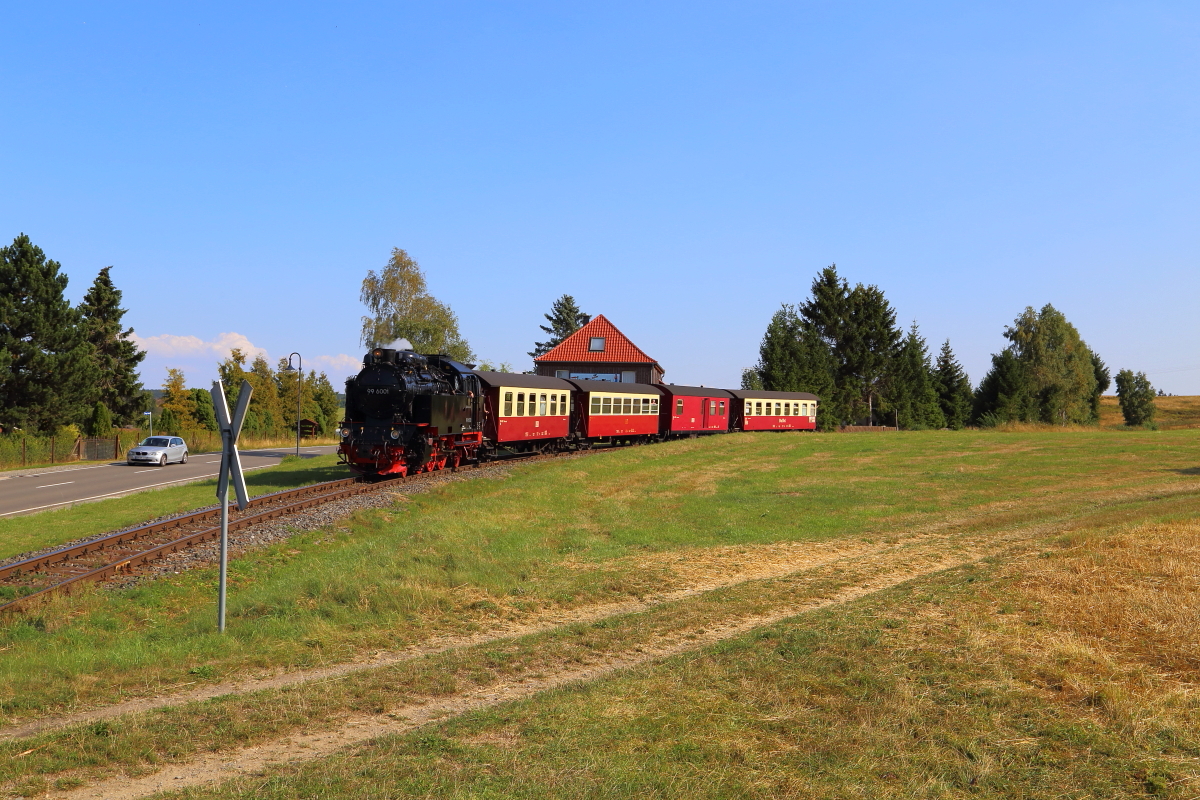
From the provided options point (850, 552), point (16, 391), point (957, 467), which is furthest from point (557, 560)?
point (16, 391)

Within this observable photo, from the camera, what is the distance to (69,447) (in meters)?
46.5

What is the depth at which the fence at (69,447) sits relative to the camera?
42062mm

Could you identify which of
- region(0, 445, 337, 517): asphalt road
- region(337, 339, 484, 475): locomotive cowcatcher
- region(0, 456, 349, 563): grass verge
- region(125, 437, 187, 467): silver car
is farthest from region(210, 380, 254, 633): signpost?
region(125, 437, 187, 467): silver car

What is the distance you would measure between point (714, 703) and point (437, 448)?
21.9 meters

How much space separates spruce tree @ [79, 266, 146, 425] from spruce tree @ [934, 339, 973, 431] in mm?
69179

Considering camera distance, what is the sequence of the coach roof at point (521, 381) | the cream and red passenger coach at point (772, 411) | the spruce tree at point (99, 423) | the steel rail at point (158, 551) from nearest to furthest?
the steel rail at point (158, 551)
the coach roof at point (521, 381)
the spruce tree at point (99, 423)
the cream and red passenger coach at point (772, 411)

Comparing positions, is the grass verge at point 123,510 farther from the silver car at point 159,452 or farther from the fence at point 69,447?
the fence at point 69,447

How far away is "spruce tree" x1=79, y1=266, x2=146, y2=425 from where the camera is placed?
6075 centimetres

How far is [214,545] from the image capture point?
53.8 feet

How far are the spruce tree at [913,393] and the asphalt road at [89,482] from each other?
2168 inches

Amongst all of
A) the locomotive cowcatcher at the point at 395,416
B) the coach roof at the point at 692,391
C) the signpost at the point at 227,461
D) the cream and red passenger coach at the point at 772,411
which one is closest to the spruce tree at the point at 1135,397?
the cream and red passenger coach at the point at 772,411

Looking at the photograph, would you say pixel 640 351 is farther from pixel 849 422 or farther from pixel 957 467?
pixel 957 467

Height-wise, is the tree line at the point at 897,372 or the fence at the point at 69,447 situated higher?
the tree line at the point at 897,372

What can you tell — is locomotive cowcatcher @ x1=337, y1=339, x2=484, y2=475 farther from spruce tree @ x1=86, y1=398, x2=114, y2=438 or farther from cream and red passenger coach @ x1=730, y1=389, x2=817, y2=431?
cream and red passenger coach @ x1=730, y1=389, x2=817, y2=431
